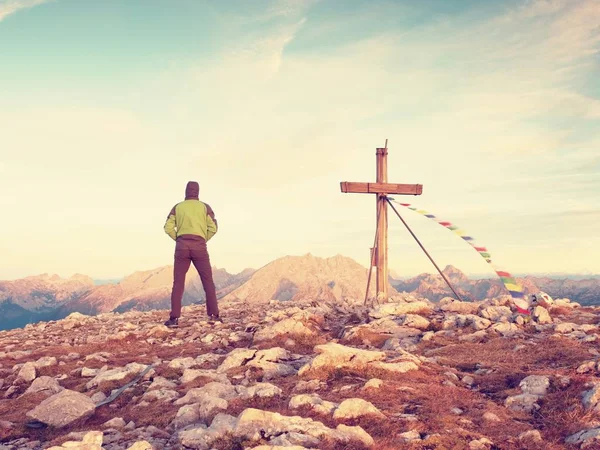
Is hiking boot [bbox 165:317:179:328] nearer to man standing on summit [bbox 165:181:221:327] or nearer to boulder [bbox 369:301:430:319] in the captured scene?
man standing on summit [bbox 165:181:221:327]

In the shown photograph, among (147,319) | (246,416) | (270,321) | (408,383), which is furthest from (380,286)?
(246,416)

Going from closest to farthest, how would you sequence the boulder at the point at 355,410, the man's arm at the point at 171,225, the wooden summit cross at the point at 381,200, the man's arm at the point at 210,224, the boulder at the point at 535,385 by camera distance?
the boulder at the point at 355,410, the boulder at the point at 535,385, the man's arm at the point at 171,225, the man's arm at the point at 210,224, the wooden summit cross at the point at 381,200

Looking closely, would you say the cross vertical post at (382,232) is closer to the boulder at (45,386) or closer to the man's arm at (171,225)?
the man's arm at (171,225)

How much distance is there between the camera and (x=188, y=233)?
1581cm

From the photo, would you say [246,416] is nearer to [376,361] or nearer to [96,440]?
[96,440]

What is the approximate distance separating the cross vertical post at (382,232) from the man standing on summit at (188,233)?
709cm

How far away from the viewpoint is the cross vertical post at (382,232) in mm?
19672

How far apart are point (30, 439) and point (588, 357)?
1094 centimetres

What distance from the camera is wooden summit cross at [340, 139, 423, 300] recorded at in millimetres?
19469

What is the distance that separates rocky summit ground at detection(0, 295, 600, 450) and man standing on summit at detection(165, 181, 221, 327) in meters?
1.74

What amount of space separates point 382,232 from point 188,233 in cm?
806

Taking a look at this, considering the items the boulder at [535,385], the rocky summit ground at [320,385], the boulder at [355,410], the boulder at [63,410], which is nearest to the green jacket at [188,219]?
the rocky summit ground at [320,385]

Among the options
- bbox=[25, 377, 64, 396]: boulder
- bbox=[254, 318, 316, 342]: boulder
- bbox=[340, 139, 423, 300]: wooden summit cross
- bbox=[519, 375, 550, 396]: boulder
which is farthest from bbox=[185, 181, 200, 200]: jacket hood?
bbox=[519, 375, 550, 396]: boulder

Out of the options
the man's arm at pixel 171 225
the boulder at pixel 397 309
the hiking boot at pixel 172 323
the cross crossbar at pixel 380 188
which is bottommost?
the hiking boot at pixel 172 323
